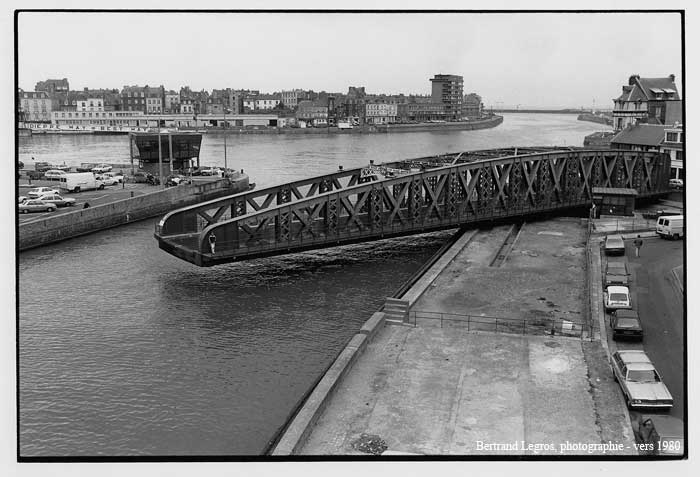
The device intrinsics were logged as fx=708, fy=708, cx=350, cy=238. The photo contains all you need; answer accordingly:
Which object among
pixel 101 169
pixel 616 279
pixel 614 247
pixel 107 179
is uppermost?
pixel 101 169

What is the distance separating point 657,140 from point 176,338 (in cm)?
4589

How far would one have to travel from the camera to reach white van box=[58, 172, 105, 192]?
5978 cm

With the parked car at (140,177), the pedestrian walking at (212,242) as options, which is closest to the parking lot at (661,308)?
the pedestrian walking at (212,242)

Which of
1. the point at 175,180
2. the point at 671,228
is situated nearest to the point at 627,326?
the point at 671,228

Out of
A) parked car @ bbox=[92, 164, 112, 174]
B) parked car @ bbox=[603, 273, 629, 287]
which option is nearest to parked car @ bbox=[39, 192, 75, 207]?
parked car @ bbox=[92, 164, 112, 174]

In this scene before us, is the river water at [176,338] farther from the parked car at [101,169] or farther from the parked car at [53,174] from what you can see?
the parked car at [101,169]

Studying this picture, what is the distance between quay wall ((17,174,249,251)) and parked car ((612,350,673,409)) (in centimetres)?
3196

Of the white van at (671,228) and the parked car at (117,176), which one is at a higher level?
the parked car at (117,176)

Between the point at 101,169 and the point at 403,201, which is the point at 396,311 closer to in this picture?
the point at 403,201

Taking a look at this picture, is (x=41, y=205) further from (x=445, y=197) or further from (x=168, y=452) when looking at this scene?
(x=168, y=452)

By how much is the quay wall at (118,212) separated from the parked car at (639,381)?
32.0m

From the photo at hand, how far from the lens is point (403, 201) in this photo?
141ft

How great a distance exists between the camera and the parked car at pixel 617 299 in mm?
24891

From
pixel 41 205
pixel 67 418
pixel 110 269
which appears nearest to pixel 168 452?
pixel 67 418
